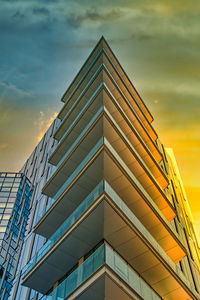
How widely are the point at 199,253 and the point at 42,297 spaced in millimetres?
17920

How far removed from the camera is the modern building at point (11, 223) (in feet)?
76.4

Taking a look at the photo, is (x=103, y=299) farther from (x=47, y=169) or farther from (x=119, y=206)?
(x=47, y=169)

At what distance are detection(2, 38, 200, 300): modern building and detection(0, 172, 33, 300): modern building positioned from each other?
1.56m

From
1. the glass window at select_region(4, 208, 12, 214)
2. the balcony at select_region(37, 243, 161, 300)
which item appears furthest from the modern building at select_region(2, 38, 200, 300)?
the glass window at select_region(4, 208, 12, 214)

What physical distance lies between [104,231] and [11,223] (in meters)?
18.5

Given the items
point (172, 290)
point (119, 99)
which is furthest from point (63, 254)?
point (119, 99)

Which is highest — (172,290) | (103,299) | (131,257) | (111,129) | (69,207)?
(111,129)

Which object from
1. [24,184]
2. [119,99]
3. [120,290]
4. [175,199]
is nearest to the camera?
[120,290]

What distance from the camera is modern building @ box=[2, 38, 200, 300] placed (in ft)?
38.8

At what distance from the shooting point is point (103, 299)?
11.1 m

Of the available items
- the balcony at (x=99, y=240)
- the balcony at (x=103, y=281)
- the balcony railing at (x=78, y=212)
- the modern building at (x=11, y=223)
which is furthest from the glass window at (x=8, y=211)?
the balcony at (x=103, y=281)

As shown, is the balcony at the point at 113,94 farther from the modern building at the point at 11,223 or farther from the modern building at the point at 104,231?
the modern building at the point at 11,223

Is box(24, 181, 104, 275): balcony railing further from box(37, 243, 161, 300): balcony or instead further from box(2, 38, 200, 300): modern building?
box(37, 243, 161, 300): balcony

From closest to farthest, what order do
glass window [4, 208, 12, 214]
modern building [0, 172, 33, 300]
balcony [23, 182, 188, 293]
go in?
balcony [23, 182, 188, 293] < modern building [0, 172, 33, 300] < glass window [4, 208, 12, 214]
